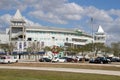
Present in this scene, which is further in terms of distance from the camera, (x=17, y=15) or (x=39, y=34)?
(x=17, y=15)

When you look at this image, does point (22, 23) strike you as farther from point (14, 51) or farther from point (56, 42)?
point (14, 51)

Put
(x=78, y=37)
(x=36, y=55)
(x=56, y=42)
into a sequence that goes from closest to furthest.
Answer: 1. (x=36, y=55)
2. (x=56, y=42)
3. (x=78, y=37)

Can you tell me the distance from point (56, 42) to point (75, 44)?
1784 cm

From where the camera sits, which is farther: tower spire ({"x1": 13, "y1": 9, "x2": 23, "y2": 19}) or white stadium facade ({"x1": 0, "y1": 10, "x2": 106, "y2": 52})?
tower spire ({"x1": 13, "y1": 9, "x2": 23, "y2": 19})

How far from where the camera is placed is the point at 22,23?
182250 millimetres

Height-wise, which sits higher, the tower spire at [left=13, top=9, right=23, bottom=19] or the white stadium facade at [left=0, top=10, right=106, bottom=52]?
the tower spire at [left=13, top=9, right=23, bottom=19]

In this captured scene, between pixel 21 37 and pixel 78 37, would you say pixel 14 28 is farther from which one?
pixel 78 37

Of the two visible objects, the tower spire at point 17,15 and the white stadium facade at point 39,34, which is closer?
the white stadium facade at point 39,34

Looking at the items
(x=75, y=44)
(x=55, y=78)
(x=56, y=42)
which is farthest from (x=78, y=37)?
(x=55, y=78)

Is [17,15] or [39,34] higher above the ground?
[17,15]

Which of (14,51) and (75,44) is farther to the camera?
(75,44)

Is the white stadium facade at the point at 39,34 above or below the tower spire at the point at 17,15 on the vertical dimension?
below

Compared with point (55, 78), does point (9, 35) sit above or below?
above

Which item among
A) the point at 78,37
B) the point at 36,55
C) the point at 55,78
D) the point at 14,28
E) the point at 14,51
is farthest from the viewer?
the point at 78,37
